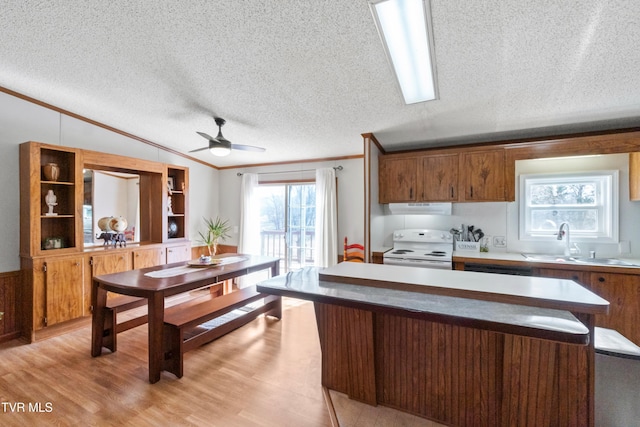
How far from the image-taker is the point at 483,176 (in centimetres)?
329

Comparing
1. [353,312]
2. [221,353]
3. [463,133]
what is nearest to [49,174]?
[221,353]

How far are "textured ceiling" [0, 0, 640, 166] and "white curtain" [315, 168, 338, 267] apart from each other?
3.35ft

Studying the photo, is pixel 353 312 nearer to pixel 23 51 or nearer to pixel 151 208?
pixel 23 51

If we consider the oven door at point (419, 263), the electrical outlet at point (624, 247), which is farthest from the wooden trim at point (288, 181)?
the electrical outlet at point (624, 247)

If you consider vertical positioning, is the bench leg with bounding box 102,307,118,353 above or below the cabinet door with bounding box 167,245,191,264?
below

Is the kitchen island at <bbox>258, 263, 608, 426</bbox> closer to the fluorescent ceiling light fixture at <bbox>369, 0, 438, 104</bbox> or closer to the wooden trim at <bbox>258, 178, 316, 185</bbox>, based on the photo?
the fluorescent ceiling light fixture at <bbox>369, 0, 438, 104</bbox>

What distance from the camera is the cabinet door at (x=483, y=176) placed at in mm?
3229

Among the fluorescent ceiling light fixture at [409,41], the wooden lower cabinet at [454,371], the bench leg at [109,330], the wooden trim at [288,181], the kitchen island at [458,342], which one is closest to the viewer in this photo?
the kitchen island at [458,342]

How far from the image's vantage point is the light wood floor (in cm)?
184

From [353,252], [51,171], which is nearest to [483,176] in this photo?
[353,252]

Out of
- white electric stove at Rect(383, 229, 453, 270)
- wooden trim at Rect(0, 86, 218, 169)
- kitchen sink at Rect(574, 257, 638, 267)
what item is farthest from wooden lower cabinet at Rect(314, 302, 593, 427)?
wooden trim at Rect(0, 86, 218, 169)

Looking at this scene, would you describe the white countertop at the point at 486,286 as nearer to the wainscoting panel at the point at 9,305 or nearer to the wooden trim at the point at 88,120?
the wainscoting panel at the point at 9,305

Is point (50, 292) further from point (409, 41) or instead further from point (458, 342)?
point (409, 41)

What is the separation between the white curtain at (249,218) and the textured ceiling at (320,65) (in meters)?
1.64
